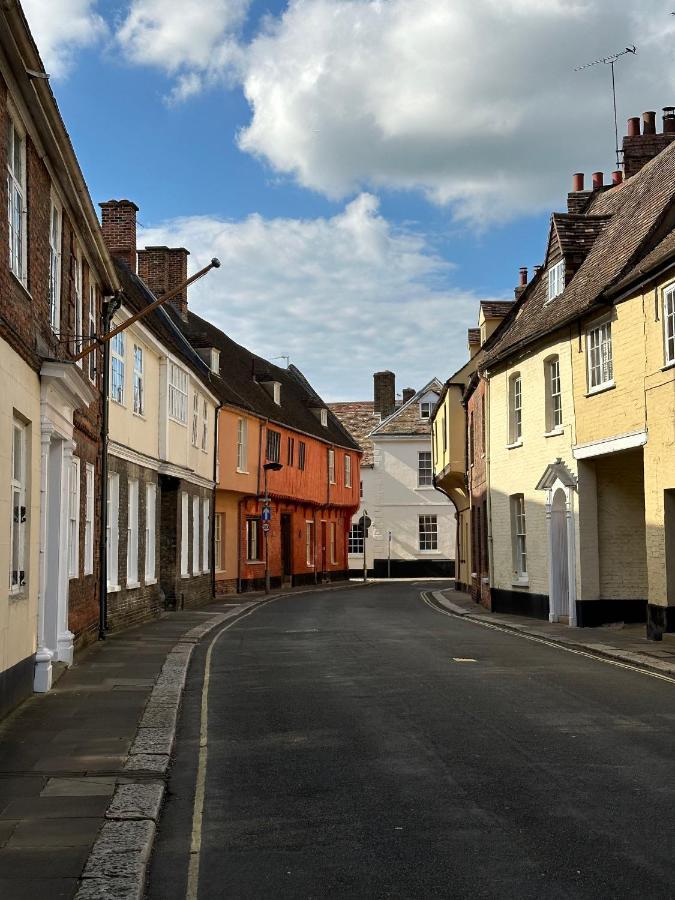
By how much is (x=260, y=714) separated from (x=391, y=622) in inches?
506

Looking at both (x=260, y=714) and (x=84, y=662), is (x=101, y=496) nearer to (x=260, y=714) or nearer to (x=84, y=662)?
(x=84, y=662)

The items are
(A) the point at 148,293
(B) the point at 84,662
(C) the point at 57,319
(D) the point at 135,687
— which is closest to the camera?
(D) the point at 135,687

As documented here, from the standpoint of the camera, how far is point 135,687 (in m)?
12.9

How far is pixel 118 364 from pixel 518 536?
36.3 feet

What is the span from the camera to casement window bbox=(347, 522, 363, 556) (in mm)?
61781

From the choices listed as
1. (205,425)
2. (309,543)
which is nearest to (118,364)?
(205,425)

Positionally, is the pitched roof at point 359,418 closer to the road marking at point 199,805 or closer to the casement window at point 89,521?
the casement window at point 89,521

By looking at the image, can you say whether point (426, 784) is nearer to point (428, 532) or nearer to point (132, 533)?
point (132, 533)

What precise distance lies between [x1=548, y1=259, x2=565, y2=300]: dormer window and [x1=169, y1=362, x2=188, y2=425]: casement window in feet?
31.8

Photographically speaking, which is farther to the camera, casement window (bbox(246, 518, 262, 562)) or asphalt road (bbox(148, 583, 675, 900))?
→ casement window (bbox(246, 518, 262, 562))

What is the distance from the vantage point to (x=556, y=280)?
82.7 ft

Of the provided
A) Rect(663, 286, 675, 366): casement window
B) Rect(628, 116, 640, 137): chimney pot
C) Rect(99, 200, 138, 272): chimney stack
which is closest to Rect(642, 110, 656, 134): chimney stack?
Rect(628, 116, 640, 137): chimney pot

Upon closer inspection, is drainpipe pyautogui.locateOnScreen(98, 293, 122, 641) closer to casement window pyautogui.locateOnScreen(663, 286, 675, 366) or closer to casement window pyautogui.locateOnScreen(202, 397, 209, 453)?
casement window pyautogui.locateOnScreen(663, 286, 675, 366)

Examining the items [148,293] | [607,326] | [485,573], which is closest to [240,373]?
[148,293]
